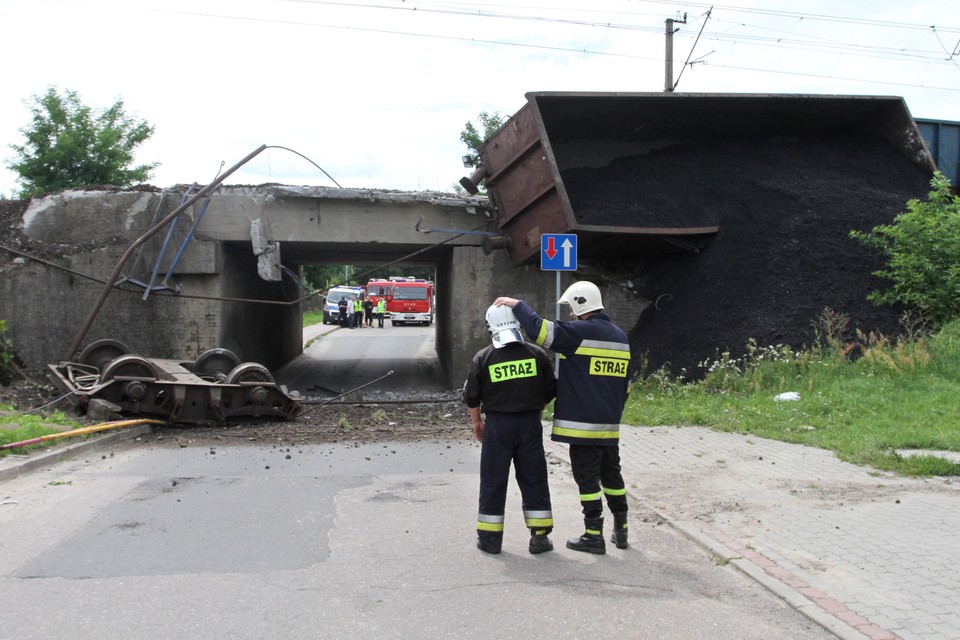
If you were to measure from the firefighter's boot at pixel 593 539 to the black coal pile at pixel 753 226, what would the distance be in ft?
27.2

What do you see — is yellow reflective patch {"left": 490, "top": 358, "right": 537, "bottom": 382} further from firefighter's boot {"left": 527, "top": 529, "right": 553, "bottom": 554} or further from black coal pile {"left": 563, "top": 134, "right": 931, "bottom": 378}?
black coal pile {"left": 563, "top": 134, "right": 931, "bottom": 378}

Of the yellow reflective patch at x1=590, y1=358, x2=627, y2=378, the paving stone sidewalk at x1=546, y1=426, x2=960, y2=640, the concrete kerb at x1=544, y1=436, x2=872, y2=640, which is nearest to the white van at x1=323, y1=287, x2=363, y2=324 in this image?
the paving stone sidewalk at x1=546, y1=426, x2=960, y2=640

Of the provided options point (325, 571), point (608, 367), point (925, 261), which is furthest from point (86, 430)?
point (925, 261)

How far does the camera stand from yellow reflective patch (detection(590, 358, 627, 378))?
207 inches

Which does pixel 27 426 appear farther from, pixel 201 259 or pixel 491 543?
pixel 201 259

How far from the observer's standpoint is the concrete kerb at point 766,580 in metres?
3.97

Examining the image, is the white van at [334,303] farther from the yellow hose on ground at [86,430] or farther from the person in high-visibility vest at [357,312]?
the yellow hose on ground at [86,430]

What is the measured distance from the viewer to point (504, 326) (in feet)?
17.3

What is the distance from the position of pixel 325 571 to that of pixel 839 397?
815cm

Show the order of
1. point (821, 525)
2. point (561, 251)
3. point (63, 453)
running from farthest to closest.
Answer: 1. point (561, 251)
2. point (63, 453)
3. point (821, 525)

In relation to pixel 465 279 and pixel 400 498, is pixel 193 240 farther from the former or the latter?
pixel 400 498

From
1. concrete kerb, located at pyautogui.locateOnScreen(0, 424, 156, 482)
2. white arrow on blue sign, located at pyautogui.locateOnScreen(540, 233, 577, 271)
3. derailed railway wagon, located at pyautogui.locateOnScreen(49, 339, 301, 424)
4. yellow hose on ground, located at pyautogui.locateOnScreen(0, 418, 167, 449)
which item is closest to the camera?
concrete kerb, located at pyautogui.locateOnScreen(0, 424, 156, 482)

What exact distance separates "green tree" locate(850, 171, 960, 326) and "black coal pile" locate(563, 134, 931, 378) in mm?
256

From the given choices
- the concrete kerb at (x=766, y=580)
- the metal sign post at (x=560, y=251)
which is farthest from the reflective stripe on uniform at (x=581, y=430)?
the metal sign post at (x=560, y=251)
